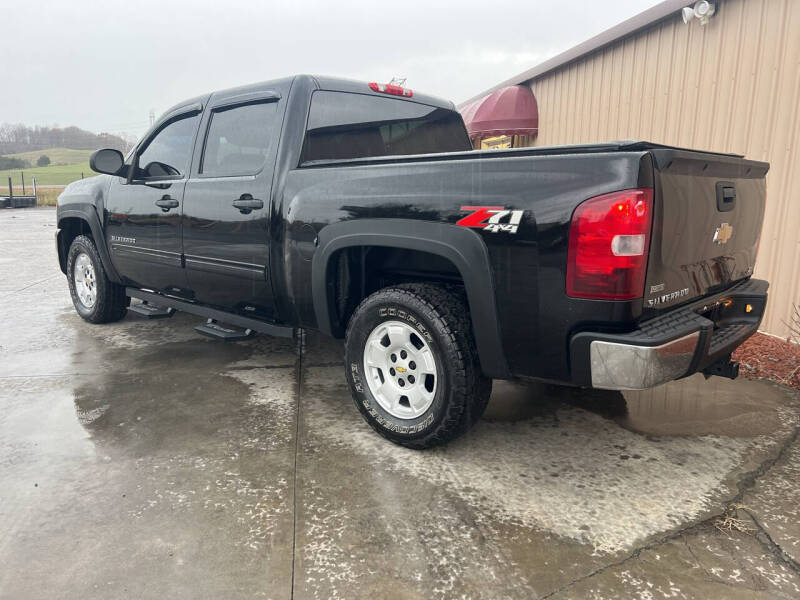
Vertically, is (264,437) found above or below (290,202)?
below

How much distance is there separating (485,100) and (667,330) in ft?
28.4

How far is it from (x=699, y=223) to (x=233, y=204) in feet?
8.49

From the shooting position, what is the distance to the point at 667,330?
2.34 m

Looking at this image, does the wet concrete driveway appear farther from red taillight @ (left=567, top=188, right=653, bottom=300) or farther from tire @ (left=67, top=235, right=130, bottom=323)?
tire @ (left=67, top=235, right=130, bottom=323)

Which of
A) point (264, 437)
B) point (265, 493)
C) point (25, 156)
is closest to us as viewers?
point (265, 493)

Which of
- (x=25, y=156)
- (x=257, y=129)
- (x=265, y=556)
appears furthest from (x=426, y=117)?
(x=25, y=156)

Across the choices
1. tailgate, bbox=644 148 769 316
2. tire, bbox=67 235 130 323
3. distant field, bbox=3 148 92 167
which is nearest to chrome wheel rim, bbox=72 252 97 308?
tire, bbox=67 235 130 323

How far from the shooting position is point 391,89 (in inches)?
164

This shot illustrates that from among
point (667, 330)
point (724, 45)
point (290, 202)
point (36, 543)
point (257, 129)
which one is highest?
point (724, 45)

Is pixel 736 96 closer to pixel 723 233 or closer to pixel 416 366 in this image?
pixel 723 233

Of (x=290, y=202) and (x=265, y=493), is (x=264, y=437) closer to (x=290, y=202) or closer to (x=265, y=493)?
(x=265, y=493)

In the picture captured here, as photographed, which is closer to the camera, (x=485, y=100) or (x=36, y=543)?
(x=36, y=543)

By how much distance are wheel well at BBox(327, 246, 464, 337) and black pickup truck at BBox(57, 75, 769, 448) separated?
12 mm

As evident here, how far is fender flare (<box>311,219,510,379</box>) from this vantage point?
2568 mm
